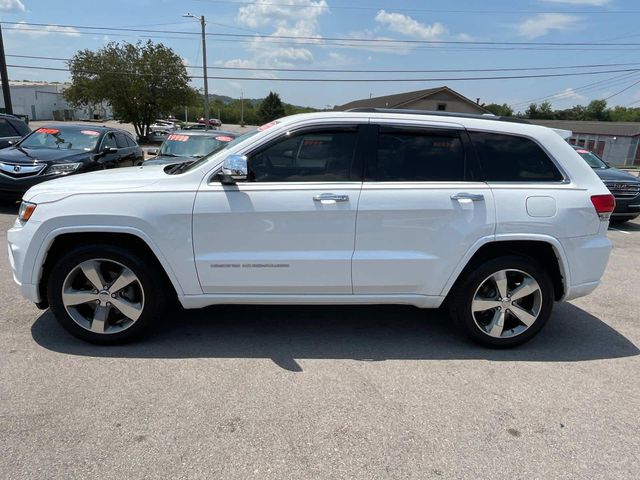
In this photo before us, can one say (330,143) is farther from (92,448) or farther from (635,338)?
(635,338)

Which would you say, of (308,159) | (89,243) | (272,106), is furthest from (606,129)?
(89,243)

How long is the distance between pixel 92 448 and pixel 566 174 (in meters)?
3.77

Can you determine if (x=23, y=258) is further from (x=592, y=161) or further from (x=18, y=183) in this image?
(x=592, y=161)

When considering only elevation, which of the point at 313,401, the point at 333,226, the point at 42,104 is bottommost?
the point at 313,401

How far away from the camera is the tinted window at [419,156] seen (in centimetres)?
365

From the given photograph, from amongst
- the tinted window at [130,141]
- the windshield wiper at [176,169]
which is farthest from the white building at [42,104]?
the windshield wiper at [176,169]

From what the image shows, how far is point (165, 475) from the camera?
241 cm

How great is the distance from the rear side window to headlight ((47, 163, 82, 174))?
7561mm

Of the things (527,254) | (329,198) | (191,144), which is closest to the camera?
(329,198)

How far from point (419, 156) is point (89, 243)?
262cm

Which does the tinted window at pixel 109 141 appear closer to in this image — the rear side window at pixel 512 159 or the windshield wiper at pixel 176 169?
the windshield wiper at pixel 176 169

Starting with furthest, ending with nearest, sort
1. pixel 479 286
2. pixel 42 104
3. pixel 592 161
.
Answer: pixel 42 104
pixel 592 161
pixel 479 286

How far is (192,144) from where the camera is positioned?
994cm

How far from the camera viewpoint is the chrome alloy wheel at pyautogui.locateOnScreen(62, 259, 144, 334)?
362 cm
